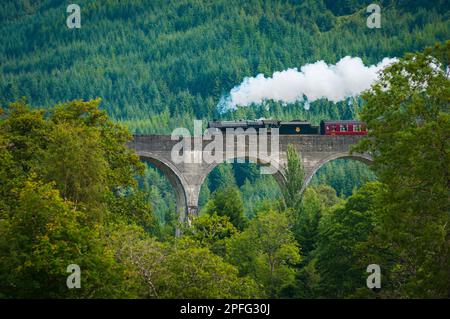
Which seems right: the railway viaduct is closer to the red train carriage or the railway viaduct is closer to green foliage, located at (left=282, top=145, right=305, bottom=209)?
the red train carriage

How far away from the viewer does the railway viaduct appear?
96562 mm

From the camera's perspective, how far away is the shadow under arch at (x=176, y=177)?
9669 centimetres

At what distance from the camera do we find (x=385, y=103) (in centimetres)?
5703

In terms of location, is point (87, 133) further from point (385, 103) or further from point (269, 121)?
point (269, 121)

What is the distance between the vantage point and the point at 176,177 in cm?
9788

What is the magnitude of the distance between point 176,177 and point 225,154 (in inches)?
159

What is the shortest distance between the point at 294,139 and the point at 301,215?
20.3 metres

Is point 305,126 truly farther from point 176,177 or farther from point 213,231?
point 213,231

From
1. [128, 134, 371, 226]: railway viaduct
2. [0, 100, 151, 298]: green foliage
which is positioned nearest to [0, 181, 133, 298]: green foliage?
[0, 100, 151, 298]: green foliage

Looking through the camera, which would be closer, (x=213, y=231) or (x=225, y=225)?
(x=213, y=231)

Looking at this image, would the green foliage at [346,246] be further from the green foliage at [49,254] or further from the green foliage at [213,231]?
the green foliage at [49,254]

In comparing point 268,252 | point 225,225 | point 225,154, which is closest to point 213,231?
point 225,225

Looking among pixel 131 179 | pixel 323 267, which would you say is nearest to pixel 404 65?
pixel 323 267
